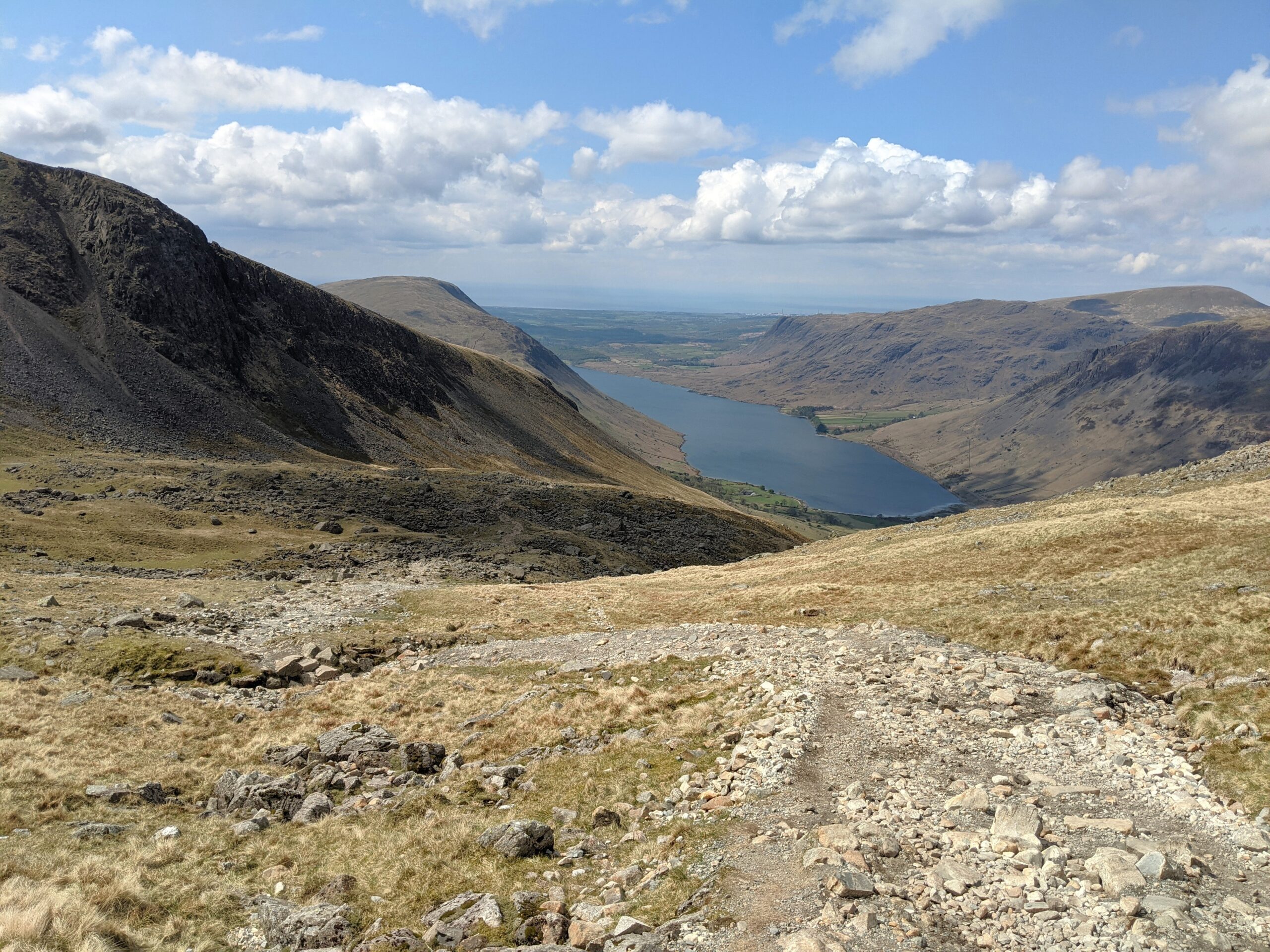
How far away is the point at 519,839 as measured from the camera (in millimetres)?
15180

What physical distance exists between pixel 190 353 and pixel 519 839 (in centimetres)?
12239

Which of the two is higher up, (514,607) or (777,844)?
(777,844)

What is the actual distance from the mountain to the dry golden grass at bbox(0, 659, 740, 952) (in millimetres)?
40615

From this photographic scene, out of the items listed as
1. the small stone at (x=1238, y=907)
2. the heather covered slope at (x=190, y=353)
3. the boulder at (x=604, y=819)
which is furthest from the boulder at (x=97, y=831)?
the heather covered slope at (x=190, y=353)

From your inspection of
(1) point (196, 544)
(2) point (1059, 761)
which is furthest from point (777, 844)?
(1) point (196, 544)

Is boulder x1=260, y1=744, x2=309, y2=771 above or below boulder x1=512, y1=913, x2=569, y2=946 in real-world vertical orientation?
below

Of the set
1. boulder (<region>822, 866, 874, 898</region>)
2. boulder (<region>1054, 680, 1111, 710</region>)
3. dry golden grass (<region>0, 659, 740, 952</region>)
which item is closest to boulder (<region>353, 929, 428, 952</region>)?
dry golden grass (<region>0, 659, 740, 952</region>)

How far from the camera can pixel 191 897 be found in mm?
13875

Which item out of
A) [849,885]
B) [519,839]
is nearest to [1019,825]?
[849,885]

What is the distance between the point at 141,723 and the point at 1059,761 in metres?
27.8

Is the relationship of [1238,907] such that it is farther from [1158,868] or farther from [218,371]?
[218,371]

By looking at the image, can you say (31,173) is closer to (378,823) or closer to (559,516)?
(559,516)

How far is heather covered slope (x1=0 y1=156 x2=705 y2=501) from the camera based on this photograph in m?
94.5

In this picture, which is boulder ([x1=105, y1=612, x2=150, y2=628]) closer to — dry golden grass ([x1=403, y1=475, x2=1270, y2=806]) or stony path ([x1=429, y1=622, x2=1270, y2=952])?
dry golden grass ([x1=403, y1=475, x2=1270, y2=806])
